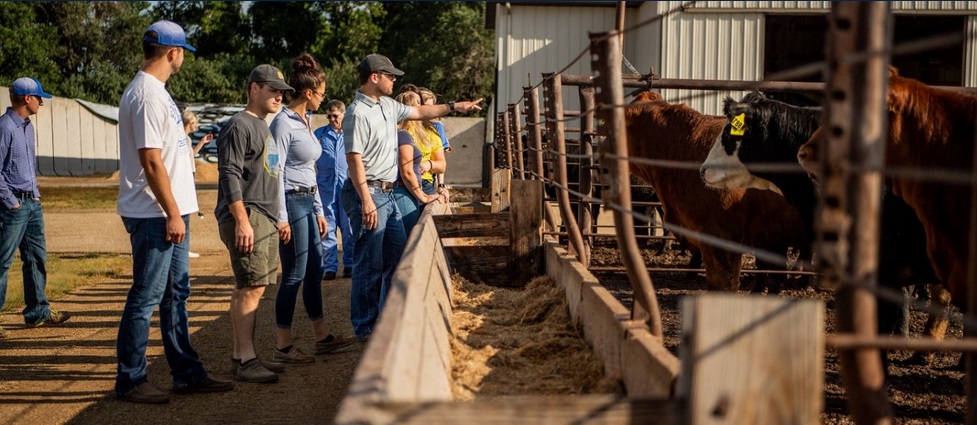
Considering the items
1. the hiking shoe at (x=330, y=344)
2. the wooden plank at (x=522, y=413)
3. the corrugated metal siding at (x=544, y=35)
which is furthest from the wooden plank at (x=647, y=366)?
the corrugated metal siding at (x=544, y=35)

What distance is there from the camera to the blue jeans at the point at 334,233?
9.57 meters

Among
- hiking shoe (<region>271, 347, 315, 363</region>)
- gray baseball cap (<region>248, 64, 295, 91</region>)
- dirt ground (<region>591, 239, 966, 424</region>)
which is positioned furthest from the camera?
hiking shoe (<region>271, 347, 315, 363</region>)

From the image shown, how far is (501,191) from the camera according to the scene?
10.3 m

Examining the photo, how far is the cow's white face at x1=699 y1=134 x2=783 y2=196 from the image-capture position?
671 centimetres

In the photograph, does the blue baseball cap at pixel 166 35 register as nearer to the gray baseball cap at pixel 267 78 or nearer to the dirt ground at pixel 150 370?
the gray baseball cap at pixel 267 78

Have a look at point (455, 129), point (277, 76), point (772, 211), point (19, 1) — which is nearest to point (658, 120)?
point (772, 211)

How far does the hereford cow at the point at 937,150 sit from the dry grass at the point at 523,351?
1.33 m

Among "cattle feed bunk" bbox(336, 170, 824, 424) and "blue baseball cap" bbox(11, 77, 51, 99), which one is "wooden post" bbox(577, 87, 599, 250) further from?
"cattle feed bunk" bbox(336, 170, 824, 424)

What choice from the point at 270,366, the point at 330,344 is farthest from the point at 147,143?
the point at 330,344

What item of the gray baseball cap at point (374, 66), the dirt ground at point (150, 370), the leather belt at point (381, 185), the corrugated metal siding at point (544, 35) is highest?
the corrugated metal siding at point (544, 35)

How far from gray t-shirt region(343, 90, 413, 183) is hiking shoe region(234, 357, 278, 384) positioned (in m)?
1.43

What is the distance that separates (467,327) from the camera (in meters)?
5.00

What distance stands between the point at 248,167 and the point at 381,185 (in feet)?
3.79

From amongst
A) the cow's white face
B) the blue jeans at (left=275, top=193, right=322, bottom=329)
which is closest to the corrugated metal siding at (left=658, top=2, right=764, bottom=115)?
the cow's white face
